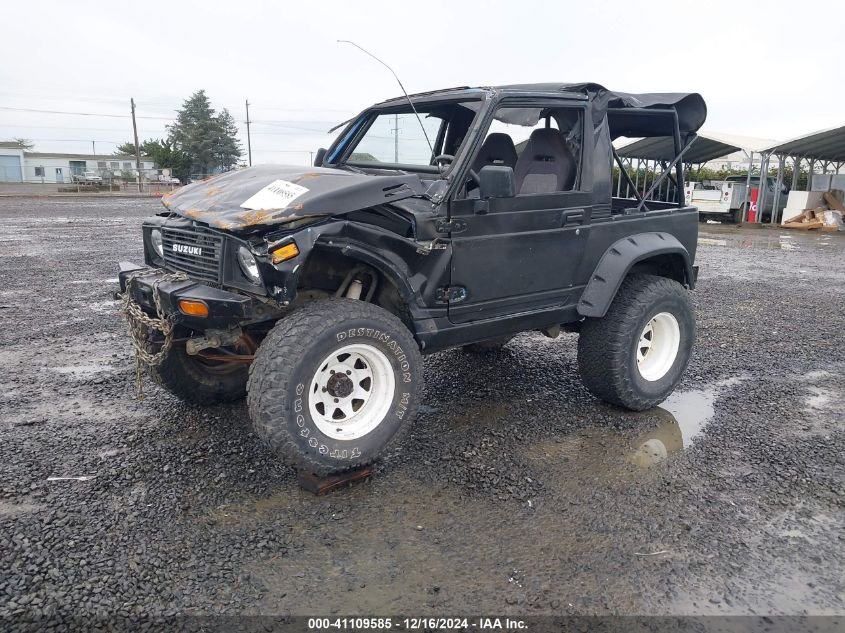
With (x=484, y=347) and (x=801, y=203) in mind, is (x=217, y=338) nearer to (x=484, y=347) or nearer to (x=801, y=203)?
(x=484, y=347)

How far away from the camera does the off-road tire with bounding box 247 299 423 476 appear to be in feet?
10.7

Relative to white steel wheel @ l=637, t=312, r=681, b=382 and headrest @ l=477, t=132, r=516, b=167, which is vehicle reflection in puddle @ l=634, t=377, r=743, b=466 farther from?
headrest @ l=477, t=132, r=516, b=167

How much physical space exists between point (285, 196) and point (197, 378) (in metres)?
1.72

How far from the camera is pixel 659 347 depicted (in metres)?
5.11

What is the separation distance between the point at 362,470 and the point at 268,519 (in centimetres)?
61

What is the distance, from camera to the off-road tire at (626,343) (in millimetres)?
4617

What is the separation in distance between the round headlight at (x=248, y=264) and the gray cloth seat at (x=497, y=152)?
5.93ft

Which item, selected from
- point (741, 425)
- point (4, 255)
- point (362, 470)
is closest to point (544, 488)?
point (362, 470)

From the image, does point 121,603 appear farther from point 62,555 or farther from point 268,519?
point 268,519

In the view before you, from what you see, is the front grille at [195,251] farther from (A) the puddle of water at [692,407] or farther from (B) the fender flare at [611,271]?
(A) the puddle of water at [692,407]

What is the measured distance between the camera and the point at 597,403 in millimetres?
5008

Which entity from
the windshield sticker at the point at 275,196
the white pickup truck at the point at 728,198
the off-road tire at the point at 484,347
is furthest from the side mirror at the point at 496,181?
the white pickup truck at the point at 728,198

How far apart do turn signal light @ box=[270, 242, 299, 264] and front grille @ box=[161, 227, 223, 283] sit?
38 cm

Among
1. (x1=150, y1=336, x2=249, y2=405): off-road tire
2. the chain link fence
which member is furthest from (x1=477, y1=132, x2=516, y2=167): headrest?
the chain link fence
